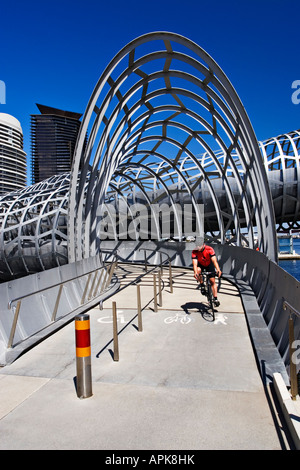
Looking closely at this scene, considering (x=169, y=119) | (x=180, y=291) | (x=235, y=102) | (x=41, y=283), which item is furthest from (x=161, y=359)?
(x=169, y=119)

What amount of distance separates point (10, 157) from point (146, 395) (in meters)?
171

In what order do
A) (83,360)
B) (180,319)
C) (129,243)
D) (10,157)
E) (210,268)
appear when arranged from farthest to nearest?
(10,157), (129,243), (210,268), (180,319), (83,360)

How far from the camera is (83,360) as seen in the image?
446cm

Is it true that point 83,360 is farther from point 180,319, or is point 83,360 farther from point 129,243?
point 129,243

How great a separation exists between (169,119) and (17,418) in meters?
21.5

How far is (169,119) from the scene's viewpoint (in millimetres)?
23062

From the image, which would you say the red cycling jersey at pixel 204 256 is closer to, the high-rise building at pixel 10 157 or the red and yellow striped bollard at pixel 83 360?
the red and yellow striped bollard at pixel 83 360

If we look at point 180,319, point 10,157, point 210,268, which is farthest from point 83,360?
point 10,157

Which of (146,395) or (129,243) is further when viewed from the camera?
(129,243)

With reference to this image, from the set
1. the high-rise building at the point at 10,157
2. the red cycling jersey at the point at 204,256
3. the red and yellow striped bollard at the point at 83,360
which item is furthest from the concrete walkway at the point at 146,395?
the high-rise building at the point at 10,157

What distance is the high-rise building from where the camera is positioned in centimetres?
15325

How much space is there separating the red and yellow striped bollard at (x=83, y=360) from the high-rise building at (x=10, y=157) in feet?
517

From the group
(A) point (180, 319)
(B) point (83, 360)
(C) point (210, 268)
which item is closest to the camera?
(B) point (83, 360)

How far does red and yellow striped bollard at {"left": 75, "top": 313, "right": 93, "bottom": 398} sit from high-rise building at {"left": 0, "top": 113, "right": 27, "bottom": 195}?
158 meters
